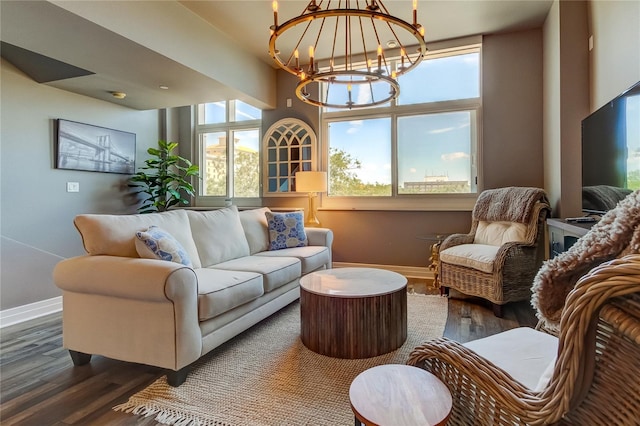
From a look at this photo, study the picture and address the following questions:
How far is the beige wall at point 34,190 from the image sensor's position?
3.06m

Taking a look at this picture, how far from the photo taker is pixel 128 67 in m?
3.16

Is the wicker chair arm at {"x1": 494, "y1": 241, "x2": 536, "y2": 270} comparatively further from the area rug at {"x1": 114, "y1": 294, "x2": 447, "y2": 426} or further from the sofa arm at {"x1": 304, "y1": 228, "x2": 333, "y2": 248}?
the sofa arm at {"x1": 304, "y1": 228, "x2": 333, "y2": 248}

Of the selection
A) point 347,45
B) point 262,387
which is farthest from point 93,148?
point 262,387

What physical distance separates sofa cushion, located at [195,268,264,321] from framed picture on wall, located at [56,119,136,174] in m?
2.32

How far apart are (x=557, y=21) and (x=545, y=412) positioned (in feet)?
11.8

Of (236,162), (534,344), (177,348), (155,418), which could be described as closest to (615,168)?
(534,344)

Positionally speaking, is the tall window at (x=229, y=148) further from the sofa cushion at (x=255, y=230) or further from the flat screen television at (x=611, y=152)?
the flat screen television at (x=611, y=152)

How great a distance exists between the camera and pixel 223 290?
202 cm

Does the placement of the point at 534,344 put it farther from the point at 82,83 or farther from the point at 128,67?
the point at 82,83

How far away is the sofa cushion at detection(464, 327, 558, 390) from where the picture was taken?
38.5 inches

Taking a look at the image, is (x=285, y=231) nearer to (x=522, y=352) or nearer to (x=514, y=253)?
(x=514, y=253)

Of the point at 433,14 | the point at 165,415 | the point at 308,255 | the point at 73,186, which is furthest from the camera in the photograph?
the point at 73,186

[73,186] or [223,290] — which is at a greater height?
[73,186]

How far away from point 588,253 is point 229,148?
16.9ft
